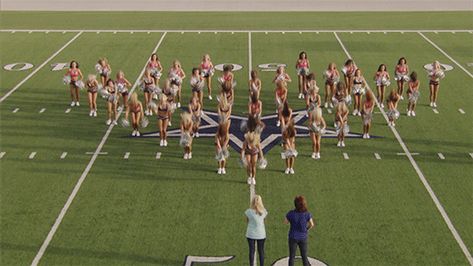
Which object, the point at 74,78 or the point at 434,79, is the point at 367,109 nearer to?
the point at 434,79

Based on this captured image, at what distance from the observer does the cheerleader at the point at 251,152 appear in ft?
47.5

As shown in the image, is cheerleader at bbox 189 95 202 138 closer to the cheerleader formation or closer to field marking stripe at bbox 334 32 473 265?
the cheerleader formation

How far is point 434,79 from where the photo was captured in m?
20.3

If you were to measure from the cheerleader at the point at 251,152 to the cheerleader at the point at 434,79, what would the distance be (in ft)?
26.2

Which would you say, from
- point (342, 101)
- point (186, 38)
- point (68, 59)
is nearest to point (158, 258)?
point (342, 101)

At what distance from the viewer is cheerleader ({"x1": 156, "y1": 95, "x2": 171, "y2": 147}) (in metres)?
16.9

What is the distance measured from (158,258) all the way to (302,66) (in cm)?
1111

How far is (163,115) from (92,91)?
362 cm

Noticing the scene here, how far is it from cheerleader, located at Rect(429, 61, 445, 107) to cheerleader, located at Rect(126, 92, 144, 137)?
879 cm

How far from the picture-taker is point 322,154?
656 inches

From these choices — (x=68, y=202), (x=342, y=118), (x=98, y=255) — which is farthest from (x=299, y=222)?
(x=342, y=118)

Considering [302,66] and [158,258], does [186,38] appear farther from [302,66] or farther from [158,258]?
[158,258]

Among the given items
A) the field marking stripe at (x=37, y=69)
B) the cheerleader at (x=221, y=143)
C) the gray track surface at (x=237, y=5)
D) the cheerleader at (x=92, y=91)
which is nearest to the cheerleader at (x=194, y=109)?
the cheerleader at (x=221, y=143)

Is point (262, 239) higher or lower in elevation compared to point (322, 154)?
higher
